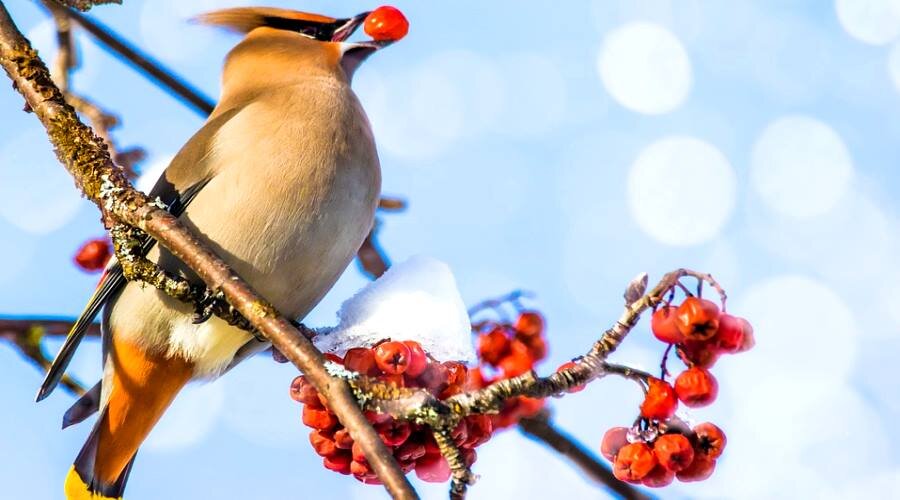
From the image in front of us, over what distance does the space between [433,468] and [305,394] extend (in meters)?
0.27

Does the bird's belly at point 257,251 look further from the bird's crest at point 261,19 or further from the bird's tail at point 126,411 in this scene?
the bird's crest at point 261,19

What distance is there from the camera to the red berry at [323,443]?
73.7 inches

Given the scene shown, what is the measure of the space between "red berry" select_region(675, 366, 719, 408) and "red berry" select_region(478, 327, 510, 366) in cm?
46

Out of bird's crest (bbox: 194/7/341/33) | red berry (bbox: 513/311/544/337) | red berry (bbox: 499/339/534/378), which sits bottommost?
red berry (bbox: 499/339/534/378)

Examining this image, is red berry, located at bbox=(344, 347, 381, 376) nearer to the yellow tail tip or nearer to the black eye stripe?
the yellow tail tip

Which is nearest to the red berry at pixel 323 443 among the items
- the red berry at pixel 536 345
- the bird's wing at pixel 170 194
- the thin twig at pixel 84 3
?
the red berry at pixel 536 345

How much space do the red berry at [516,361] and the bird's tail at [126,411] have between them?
0.95 m

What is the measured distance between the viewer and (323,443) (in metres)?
1.88

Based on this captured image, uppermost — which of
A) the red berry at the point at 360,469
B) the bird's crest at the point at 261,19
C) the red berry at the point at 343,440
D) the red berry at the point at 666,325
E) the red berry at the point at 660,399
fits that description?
the bird's crest at the point at 261,19

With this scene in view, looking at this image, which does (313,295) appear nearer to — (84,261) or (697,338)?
(84,261)

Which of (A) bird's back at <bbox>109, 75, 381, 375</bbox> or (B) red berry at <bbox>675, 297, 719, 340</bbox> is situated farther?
(A) bird's back at <bbox>109, 75, 381, 375</bbox>

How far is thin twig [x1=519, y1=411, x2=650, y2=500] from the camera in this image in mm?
2385

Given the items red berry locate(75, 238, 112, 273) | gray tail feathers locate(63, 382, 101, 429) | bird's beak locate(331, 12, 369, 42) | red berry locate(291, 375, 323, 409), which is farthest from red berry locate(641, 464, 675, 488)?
bird's beak locate(331, 12, 369, 42)

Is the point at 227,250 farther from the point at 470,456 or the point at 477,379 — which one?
the point at 470,456
